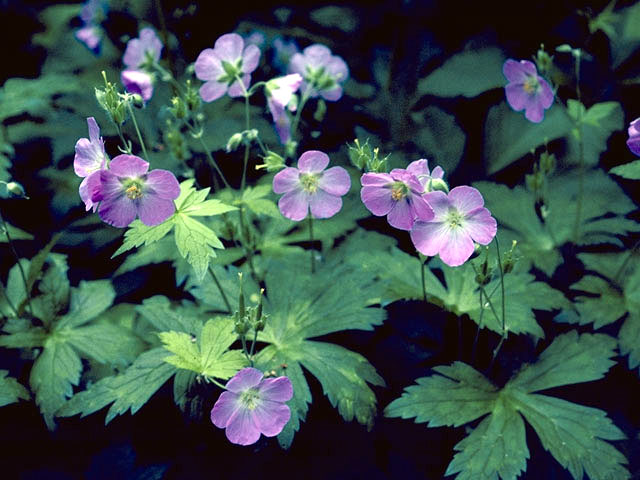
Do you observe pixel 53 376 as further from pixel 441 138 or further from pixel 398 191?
pixel 441 138

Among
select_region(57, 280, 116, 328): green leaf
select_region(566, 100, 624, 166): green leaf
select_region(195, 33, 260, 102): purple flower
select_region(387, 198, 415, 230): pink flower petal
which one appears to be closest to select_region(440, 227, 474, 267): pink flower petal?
select_region(387, 198, 415, 230): pink flower petal

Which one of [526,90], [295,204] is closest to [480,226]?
[295,204]

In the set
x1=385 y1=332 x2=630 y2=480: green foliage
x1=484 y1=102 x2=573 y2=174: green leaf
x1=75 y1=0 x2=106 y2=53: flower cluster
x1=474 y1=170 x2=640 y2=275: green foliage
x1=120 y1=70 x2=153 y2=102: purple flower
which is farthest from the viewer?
x1=75 y1=0 x2=106 y2=53: flower cluster

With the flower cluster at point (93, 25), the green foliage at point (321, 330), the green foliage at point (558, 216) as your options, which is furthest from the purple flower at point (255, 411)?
the flower cluster at point (93, 25)

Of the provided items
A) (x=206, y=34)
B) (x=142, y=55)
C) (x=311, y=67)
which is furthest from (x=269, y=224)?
(x=206, y=34)

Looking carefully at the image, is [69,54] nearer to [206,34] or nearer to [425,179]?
[206,34]

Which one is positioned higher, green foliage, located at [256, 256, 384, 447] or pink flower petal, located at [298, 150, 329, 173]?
pink flower petal, located at [298, 150, 329, 173]

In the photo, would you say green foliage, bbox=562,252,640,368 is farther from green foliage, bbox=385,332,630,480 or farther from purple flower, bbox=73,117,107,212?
purple flower, bbox=73,117,107,212
